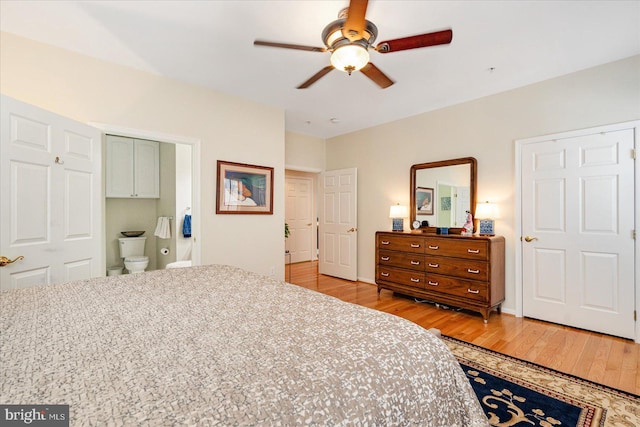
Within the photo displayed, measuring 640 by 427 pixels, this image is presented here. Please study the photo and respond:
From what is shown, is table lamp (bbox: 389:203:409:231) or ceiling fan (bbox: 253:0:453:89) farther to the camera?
table lamp (bbox: 389:203:409:231)

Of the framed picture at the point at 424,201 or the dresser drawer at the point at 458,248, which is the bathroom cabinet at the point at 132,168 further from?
the dresser drawer at the point at 458,248

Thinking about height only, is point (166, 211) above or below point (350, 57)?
below

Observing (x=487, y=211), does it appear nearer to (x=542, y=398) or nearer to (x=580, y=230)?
(x=580, y=230)

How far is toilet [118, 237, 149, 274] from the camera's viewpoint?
435 centimetres

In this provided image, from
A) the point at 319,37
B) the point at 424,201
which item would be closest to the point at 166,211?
the point at 319,37

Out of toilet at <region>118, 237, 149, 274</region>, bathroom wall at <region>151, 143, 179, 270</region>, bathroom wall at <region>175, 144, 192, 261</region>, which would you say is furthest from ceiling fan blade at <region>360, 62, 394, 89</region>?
toilet at <region>118, 237, 149, 274</region>

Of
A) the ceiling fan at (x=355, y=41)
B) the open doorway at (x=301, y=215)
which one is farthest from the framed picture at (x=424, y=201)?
→ the open doorway at (x=301, y=215)

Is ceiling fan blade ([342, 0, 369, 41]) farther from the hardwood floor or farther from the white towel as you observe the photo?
the white towel

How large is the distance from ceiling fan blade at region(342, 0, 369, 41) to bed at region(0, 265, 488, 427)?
162 cm

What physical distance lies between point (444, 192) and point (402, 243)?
91 centimetres

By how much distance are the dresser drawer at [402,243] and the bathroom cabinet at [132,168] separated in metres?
3.73

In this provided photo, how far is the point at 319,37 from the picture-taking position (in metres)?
2.43

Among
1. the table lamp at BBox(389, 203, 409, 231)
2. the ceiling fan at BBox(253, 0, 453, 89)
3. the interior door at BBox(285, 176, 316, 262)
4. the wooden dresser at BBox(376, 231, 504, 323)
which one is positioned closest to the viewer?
the ceiling fan at BBox(253, 0, 453, 89)

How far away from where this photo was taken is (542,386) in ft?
6.56
